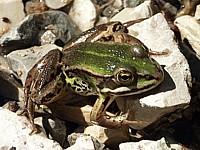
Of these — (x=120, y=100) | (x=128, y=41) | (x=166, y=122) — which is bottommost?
(x=166, y=122)

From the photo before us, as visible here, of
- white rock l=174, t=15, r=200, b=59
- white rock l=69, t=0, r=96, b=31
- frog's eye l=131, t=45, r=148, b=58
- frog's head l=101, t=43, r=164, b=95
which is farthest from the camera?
white rock l=69, t=0, r=96, b=31

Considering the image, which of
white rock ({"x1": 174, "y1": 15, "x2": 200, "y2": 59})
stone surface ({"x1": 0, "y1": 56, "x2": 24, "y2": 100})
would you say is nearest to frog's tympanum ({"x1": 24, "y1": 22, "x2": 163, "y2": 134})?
stone surface ({"x1": 0, "y1": 56, "x2": 24, "y2": 100})

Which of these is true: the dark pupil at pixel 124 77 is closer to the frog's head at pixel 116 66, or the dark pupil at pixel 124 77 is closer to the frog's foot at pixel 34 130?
the frog's head at pixel 116 66

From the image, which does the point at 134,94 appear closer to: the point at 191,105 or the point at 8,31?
the point at 191,105

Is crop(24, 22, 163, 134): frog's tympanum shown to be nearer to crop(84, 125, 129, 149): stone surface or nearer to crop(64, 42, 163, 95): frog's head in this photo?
crop(64, 42, 163, 95): frog's head

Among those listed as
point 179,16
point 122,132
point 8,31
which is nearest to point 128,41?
point 122,132

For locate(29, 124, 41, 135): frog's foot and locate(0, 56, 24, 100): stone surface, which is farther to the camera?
locate(0, 56, 24, 100): stone surface

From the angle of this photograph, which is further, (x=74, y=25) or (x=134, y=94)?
(x=74, y=25)
